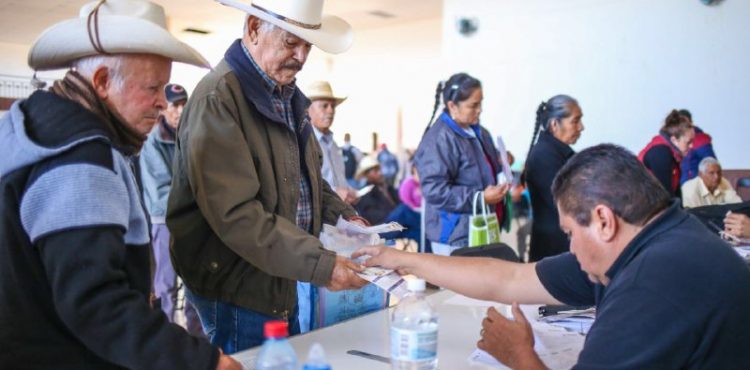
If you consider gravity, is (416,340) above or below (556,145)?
below

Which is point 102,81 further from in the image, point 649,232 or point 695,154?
point 695,154

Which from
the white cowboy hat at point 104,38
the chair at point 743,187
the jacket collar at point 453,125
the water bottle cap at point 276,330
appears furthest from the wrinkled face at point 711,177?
the water bottle cap at point 276,330

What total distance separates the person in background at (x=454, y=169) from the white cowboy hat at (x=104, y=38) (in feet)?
7.86

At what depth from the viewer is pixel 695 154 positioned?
6.08m

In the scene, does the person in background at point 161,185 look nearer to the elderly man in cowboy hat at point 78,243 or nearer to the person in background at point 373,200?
the person in background at point 373,200

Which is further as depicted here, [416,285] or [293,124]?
[293,124]

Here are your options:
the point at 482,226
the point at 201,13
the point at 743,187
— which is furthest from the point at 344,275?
the point at 201,13

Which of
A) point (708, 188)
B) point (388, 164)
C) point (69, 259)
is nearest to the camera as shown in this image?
point (69, 259)

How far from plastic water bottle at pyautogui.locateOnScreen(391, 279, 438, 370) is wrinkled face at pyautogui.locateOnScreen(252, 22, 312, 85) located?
81cm

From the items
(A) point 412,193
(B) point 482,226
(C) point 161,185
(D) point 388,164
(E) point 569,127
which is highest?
(E) point 569,127

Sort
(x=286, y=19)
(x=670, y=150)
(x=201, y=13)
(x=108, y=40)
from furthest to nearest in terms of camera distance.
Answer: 1. (x=201, y=13)
2. (x=670, y=150)
3. (x=286, y=19)
4. (x=108, y=40)

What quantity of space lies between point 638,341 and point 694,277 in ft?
0.53

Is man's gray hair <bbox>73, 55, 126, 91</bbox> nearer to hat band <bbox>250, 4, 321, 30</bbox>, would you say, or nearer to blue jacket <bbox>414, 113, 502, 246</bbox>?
hat band <bbox>250, 4, 321, 30</bbox>

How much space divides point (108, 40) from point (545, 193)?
10.1 feet
